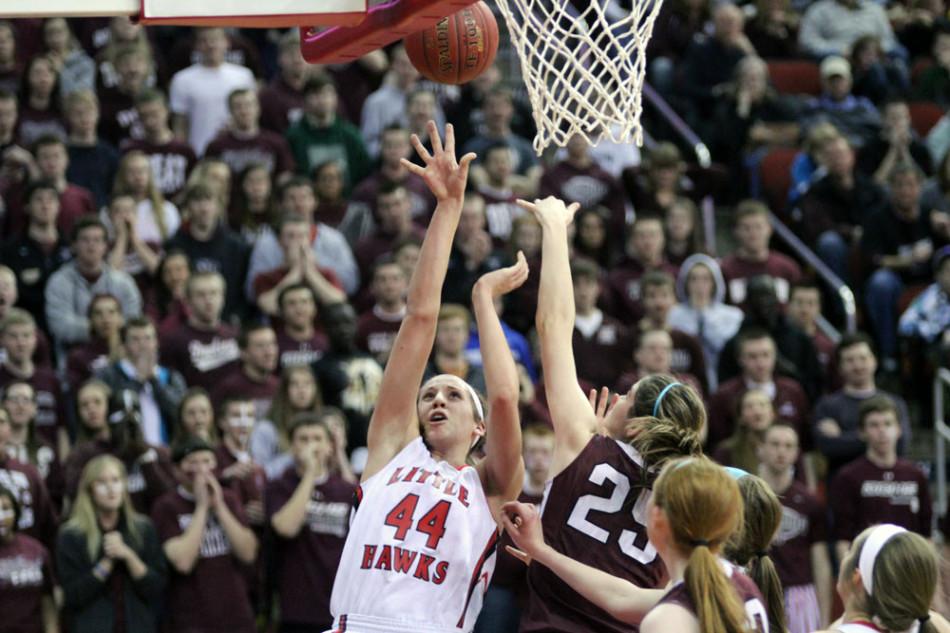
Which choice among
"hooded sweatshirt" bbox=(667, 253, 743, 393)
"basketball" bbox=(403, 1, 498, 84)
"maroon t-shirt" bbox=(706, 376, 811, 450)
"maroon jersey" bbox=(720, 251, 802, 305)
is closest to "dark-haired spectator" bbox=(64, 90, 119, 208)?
"hooded sweatshirt" bbox=(667, 253, 743, 393)

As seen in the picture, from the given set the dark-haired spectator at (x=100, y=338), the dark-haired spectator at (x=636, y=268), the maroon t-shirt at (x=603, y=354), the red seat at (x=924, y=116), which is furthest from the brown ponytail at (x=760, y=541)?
the red seat at (x=924, y=116)

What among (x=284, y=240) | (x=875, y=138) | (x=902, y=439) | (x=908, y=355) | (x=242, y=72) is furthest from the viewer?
(x=875, y=138)

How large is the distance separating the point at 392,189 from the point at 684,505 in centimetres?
703

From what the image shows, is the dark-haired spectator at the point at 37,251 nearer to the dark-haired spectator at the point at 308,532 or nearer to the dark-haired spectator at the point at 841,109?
the dark-haired spectator at the point at 308,532

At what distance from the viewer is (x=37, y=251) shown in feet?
33.9

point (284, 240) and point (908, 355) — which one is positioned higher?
point (284, 240)

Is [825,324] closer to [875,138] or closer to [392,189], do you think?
[875,138]

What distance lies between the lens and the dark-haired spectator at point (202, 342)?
9.80m

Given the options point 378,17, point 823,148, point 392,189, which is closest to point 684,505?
point 378,17

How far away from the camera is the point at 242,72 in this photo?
1235 cm

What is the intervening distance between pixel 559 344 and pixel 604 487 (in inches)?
20.2

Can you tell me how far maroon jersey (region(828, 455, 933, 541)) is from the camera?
30.3 ft

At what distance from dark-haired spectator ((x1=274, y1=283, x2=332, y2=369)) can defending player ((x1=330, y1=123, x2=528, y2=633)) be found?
4.34m

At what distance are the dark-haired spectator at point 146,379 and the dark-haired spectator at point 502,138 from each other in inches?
131
